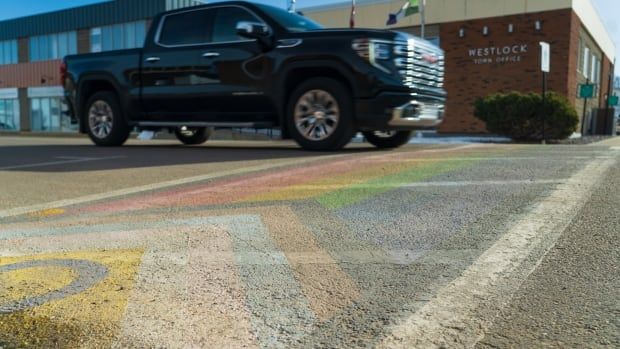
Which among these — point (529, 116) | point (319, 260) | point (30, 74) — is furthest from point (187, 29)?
point (30, 74)

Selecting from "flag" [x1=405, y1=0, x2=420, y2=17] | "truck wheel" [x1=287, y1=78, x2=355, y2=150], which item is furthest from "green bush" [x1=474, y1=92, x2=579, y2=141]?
"truck wheel" [x1=287, y1=78, x2=355, y2=150]

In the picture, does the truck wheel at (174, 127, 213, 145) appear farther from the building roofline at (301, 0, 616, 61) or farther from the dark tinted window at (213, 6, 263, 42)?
the building roofline at (301, 0, 616, 61)

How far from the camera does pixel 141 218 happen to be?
405 centimetres

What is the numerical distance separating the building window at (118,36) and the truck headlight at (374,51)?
27249 mm

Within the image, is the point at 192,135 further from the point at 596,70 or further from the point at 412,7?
the point at 596,70

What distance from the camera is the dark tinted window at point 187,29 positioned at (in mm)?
8438

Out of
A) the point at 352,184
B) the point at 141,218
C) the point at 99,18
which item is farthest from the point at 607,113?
the point at 99,18

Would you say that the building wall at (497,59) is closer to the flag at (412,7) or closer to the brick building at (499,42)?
the brick building at (499,42)

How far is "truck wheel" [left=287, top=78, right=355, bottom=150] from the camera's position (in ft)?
23.8

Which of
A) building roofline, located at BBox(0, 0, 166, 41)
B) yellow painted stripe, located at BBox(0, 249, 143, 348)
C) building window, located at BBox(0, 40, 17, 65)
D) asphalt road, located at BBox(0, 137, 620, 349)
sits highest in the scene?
building roofline, located at BBox(0, 0, 166, 41)

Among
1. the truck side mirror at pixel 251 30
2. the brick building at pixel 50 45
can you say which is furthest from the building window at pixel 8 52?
the truck side mirror at pixel 251 30

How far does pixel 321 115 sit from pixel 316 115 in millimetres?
69

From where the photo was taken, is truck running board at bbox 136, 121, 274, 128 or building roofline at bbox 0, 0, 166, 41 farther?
building roofline at bbox 0, 0, 166, 41

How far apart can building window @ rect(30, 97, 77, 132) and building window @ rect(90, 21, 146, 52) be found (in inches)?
182
